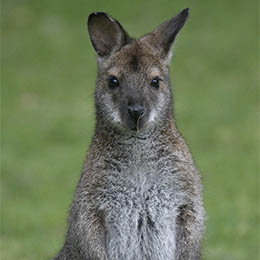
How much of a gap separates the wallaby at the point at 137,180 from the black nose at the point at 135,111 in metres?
0.11

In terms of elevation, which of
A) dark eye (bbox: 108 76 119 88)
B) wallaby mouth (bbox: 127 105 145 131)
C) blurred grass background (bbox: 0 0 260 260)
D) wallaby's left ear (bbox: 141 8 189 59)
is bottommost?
wallaby mouth (bbox: 127 105 145 131)

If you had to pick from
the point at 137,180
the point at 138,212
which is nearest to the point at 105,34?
the point at 137,180

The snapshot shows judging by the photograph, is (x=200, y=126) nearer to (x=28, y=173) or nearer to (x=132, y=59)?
(x=28, y=173)

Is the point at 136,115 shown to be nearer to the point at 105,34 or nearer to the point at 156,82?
the point at 156,82

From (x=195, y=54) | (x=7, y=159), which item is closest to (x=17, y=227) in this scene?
(x=7, y=159)

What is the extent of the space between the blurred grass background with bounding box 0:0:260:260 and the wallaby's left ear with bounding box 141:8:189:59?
267cm

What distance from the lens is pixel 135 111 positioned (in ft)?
22.1

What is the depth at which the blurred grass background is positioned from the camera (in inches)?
478

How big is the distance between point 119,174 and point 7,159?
30.5ft

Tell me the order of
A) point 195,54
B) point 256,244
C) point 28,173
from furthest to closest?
1. point 195,54
2. point 28,173
3. point 256,244

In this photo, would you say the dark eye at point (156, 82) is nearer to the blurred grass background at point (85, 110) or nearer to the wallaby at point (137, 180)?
the wallaby at point (137, 180)

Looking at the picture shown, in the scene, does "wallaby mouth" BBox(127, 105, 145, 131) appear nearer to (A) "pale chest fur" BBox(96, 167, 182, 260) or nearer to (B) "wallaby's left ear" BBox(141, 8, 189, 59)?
(A) "pale chest fur" BBox(96, 167, 182, 260)

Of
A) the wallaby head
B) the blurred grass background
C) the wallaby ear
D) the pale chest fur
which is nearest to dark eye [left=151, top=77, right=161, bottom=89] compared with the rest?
the wallaby head

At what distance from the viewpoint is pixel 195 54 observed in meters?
20.6
